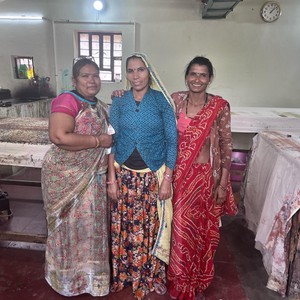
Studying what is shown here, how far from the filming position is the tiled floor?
191 centimetres

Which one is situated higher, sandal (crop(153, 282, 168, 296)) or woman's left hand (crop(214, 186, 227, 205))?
woman's left hand (crop(214, 186, 227, 205))

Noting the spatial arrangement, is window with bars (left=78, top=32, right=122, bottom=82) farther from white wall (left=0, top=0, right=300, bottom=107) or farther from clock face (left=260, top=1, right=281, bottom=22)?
clock face (left=260, top=1, right=281, bottom=22)

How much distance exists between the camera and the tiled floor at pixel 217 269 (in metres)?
1.91

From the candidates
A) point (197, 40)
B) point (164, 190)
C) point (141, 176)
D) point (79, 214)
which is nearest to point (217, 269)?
point (164, 190)

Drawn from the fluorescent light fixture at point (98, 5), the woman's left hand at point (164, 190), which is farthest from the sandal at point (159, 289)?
the fluorescent light fixture at point (98, 5)

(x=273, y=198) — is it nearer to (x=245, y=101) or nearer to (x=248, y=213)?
(x=248, y=213)

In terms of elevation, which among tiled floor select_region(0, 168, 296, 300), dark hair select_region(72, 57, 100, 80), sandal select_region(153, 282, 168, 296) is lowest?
tiled floor select_region(0, 168, 296, 300)

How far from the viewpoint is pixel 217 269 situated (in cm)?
222

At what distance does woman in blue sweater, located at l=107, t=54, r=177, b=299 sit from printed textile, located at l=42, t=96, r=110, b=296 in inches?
3.2

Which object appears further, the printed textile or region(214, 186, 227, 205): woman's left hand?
region(214, 186, 227, 205): woman's left hand

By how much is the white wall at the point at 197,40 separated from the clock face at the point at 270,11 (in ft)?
0.31

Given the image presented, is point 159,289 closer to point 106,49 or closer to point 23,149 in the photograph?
point 23,149

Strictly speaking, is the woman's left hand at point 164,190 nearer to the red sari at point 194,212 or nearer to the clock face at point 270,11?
the red sari at point 194,212

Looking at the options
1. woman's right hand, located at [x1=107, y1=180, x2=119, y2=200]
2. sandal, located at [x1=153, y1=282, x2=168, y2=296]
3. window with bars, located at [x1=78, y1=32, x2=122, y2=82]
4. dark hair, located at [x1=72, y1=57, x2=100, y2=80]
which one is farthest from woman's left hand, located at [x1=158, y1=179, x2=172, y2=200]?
window with bars, located at [x1=78, y1=32, x2=122, y2=82]
